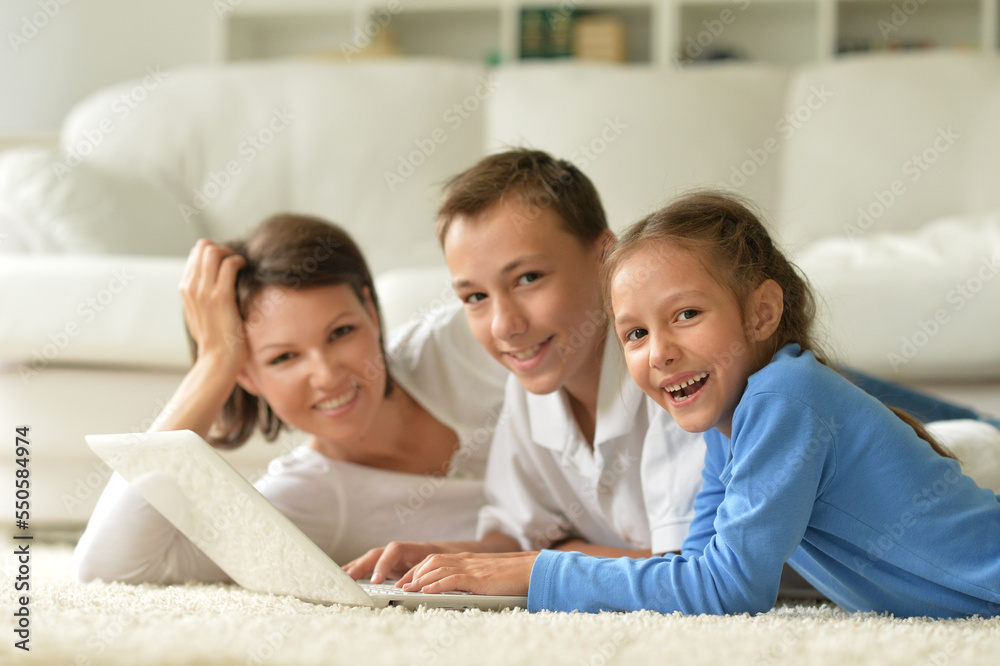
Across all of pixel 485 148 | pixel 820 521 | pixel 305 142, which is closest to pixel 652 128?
pixel 485 148

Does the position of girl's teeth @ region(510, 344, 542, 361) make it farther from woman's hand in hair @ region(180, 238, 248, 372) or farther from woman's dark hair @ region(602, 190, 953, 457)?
woman's hand in hair @ region(180, 238, 248, 372)

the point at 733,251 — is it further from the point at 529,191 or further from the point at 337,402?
the point at 337,402

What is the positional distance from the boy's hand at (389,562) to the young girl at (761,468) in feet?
0.39

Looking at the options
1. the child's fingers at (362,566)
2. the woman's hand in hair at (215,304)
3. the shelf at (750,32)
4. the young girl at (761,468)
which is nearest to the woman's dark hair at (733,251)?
the young girl at (761,468)

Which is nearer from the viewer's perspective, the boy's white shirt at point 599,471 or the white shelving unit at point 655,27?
the boy's white shirt at point 599,471

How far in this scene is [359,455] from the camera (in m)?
1.37

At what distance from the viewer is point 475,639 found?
2.17 ft

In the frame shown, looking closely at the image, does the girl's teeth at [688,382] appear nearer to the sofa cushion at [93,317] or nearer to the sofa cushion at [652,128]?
the sofa cushion at [93,317]

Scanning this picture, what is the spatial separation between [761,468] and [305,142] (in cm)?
A: 195

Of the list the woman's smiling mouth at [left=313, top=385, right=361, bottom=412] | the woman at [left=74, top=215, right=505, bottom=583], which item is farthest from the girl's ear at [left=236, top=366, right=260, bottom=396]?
the woman's smiling mouth at [left=313, top=385, right=361, bottom=412]

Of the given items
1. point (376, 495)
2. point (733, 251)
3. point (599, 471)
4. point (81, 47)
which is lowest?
point (376, 495)

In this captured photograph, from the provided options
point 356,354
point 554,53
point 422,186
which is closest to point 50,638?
point 356,354

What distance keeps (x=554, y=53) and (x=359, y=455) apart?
2.53 meters

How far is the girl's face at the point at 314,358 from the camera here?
1211 mm
